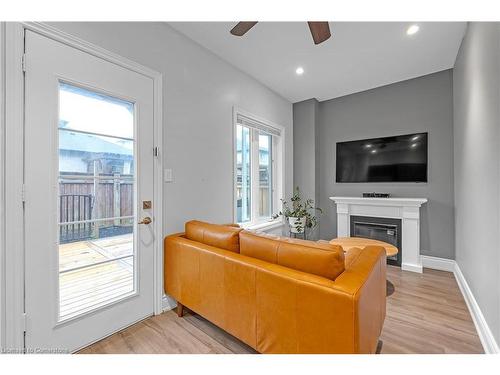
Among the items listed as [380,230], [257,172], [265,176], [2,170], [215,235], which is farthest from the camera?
[265,176]

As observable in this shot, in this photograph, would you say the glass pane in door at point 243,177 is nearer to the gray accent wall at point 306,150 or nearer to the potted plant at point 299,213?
the potted plant at point 299,213

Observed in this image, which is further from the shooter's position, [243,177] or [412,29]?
[243,177]

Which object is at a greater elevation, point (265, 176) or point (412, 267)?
point (265, 176)

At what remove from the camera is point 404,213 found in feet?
10.3

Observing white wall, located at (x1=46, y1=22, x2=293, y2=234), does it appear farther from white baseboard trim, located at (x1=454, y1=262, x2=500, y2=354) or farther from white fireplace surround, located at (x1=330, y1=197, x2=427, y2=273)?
white baseboard trim, located at (x1=454, y1=262, x2=500, y2=354)

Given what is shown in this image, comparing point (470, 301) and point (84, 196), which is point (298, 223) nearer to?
point (470, 301)

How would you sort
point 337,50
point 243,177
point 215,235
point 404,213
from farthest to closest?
point 243,177
point 404,213
point 337,50
point 215,235

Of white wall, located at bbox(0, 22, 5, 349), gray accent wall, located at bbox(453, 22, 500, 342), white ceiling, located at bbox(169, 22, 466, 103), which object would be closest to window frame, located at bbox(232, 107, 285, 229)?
white ceiling, located at bbox(169, 22, 466, 103)

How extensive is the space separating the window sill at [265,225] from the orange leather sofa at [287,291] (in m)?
1.55

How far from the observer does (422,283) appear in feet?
8.70

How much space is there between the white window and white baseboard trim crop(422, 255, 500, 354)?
7.81ft

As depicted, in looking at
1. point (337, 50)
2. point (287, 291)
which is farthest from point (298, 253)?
point (337, 50)

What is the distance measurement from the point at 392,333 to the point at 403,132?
2850 millimetres
